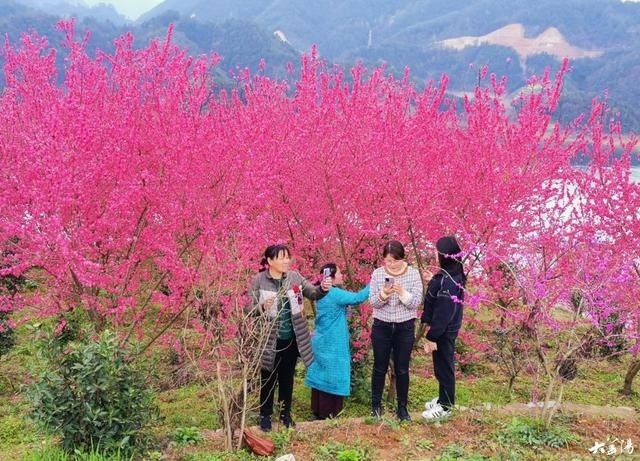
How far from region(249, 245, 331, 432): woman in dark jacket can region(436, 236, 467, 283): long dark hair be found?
0.95 metres

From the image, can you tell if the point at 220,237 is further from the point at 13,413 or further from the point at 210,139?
the point at 13,413

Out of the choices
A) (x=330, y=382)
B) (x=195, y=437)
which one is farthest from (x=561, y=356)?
(x=195, y=437)

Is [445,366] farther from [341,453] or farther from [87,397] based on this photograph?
[87,397]

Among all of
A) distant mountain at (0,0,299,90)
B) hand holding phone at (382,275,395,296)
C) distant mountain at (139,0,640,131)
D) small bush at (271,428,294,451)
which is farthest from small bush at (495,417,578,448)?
distant mountain at (139,0,640,131)

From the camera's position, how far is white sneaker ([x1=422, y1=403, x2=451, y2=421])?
4988mm

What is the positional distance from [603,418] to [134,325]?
4434mm

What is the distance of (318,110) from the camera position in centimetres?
705

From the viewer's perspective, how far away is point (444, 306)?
470 centimetres

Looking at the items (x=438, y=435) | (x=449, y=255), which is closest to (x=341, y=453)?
(x=438, y=435)

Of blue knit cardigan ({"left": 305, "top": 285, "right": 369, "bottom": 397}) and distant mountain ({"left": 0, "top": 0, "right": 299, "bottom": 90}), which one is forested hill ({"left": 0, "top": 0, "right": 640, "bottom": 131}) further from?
blue knit cardigan ({"left": 305, "top": 285, "right": 369, "bottom": 397})

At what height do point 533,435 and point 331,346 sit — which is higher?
point 331,346

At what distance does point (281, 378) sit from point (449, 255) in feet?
5.99

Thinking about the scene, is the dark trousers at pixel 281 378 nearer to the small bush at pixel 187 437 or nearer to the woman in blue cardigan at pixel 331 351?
the woman in blue cardigan at pixel 331 351

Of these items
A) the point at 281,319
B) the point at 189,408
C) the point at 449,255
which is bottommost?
the point at 189,408
